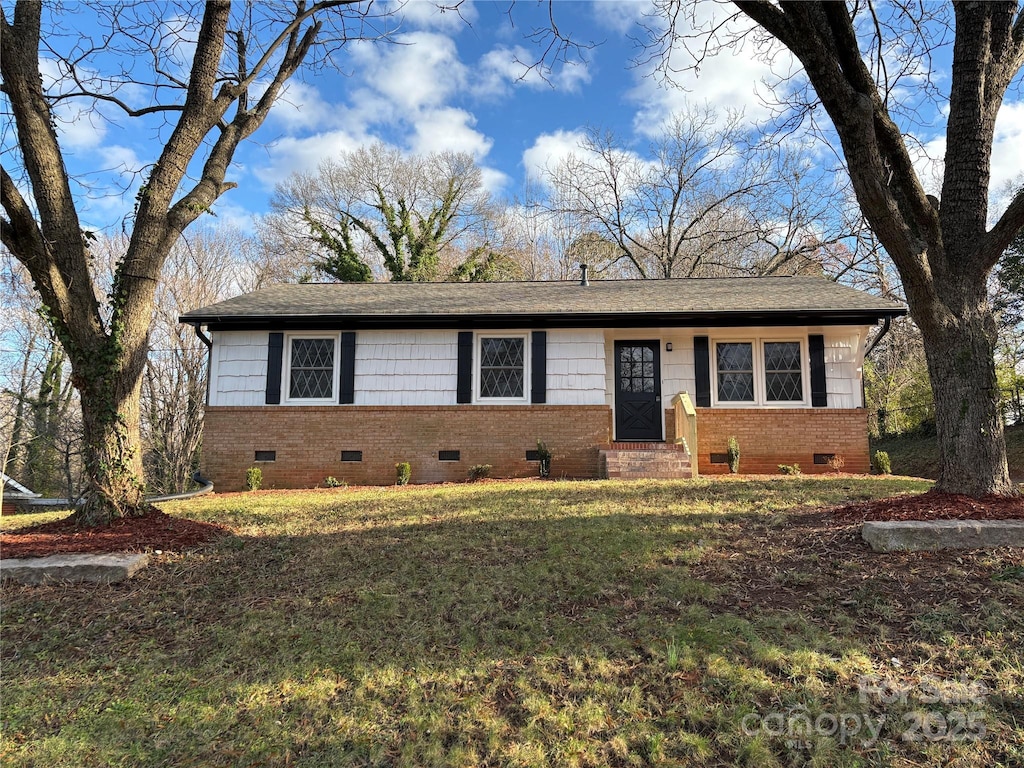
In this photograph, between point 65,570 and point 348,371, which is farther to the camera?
point 348,371

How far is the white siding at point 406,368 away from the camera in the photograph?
1123 cm

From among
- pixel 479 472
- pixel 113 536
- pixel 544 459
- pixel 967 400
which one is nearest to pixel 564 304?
pixel 544 459

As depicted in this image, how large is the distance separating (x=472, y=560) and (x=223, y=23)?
21.5ft

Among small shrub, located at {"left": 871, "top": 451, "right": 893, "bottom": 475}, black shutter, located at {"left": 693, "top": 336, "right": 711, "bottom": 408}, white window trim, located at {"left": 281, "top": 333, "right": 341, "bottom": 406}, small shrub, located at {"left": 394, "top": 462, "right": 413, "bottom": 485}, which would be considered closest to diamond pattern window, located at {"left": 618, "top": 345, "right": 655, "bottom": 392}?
black shutter, located at {"left": 693, "top": 336, "right": 711, "bottom": 408}

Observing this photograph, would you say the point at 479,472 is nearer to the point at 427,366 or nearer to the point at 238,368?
the point at 427,366

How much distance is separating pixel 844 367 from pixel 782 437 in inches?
71.4

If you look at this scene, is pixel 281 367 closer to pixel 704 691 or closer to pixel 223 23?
pixel 223 23

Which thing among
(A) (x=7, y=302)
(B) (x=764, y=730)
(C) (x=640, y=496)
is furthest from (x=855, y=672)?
(A) (x=7, y=302)

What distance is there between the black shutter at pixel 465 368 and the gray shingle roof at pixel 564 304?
41 centimetres

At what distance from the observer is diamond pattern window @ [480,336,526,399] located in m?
11.3

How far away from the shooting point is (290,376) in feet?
37.3

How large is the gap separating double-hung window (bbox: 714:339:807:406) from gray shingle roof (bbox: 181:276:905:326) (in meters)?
0.77

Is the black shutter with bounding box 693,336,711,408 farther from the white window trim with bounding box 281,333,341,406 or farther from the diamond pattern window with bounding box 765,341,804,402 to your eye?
the white window trim with bounding box 281,333,341,406

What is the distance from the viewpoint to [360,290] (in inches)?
535
